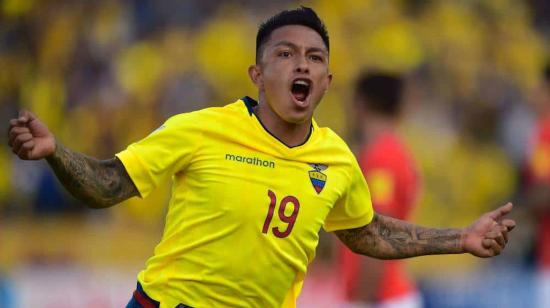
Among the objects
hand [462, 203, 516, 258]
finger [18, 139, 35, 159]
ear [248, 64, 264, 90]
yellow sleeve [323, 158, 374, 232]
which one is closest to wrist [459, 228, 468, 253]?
hand [462, 203, 516, 258]

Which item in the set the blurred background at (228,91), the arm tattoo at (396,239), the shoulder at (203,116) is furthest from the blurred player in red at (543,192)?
the shoulder at (203,116)

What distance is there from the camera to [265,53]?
5332mm

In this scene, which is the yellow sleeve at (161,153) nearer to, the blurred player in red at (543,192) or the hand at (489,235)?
the hand at (489,235)

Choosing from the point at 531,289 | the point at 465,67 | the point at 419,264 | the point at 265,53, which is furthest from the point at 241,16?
the point at 265,53

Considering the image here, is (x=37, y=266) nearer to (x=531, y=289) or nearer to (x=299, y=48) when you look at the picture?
(x=531, y=289)

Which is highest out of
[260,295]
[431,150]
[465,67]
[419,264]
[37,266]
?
[465,67]

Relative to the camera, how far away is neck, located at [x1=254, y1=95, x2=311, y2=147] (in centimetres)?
530

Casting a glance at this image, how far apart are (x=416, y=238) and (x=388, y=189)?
2518mm

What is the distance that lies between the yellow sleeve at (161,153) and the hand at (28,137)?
55 centimetres

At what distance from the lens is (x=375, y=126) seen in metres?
8.48

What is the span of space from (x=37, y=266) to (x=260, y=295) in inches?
283

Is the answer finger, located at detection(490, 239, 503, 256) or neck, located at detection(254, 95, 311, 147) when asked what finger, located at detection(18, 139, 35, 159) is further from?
finger, located at detection(490, 239, 503, 256)

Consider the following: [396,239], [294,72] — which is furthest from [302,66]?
[396,239]

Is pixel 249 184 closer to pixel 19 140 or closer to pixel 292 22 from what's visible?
pixel 292 22
